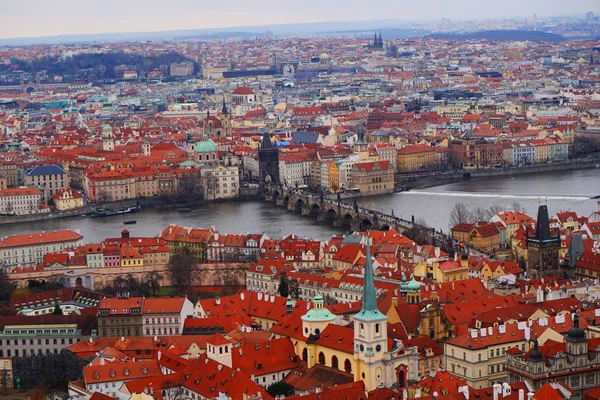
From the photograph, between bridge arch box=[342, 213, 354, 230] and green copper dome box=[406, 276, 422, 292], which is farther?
bridge arch box=[342, 213, 354, 230]

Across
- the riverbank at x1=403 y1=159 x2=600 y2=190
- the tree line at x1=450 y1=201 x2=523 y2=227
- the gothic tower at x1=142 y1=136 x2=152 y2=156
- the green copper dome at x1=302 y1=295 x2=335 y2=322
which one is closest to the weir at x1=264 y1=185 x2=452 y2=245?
the tree line at x1=450 y1=201 x2=523 y2=227

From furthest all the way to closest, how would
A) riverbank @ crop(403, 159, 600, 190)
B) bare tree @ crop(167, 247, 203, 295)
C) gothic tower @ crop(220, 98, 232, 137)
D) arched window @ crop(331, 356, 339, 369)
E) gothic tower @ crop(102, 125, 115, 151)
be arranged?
gothic tower @ crop(220, 98, 232, 137) < gothic tower @ crop(102, 125, 115, 151) < riverbank @ crop(403, 159, 600, 190) < bare tree @ crop(167, 247, 203, 295) < arched window @ crop(331, 356, 339, 369)

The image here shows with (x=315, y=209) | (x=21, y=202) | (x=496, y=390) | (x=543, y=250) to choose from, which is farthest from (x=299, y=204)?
(x=496, y=390)

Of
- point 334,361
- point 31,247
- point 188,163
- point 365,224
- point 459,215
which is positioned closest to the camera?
point 334,361

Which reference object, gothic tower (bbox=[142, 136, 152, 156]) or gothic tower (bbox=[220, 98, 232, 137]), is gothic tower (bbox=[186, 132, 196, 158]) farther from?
gothic tower (bbox=[220, 98, 232, 137])

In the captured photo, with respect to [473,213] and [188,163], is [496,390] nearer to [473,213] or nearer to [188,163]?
[473,213]

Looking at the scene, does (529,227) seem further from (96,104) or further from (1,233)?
(96,104)
